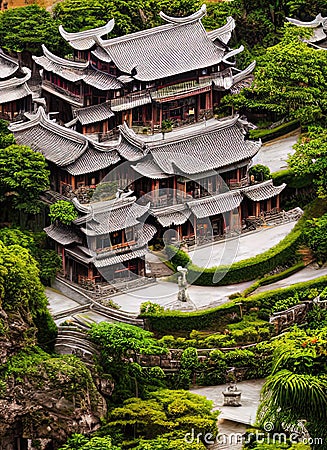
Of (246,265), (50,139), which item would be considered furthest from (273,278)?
(50,139)

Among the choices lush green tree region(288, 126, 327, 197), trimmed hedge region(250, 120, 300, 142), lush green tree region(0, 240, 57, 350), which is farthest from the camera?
trimmed hedge region(250, 120, 300, 142)

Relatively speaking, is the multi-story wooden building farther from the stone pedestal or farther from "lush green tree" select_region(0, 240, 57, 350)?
the stone pedestal

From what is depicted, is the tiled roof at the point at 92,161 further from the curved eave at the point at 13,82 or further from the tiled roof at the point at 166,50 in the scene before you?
the curved eave at the point at 13,82

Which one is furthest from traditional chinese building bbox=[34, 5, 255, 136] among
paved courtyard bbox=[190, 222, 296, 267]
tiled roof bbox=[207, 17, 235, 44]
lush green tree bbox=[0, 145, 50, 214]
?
paved courtyard bbox=[190, 222, 296, 267]

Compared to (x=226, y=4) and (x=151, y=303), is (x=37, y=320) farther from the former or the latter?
(x=226, y=4)

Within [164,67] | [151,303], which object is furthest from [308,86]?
[151,303]

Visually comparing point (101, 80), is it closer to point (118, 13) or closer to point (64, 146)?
point (64, 146)
